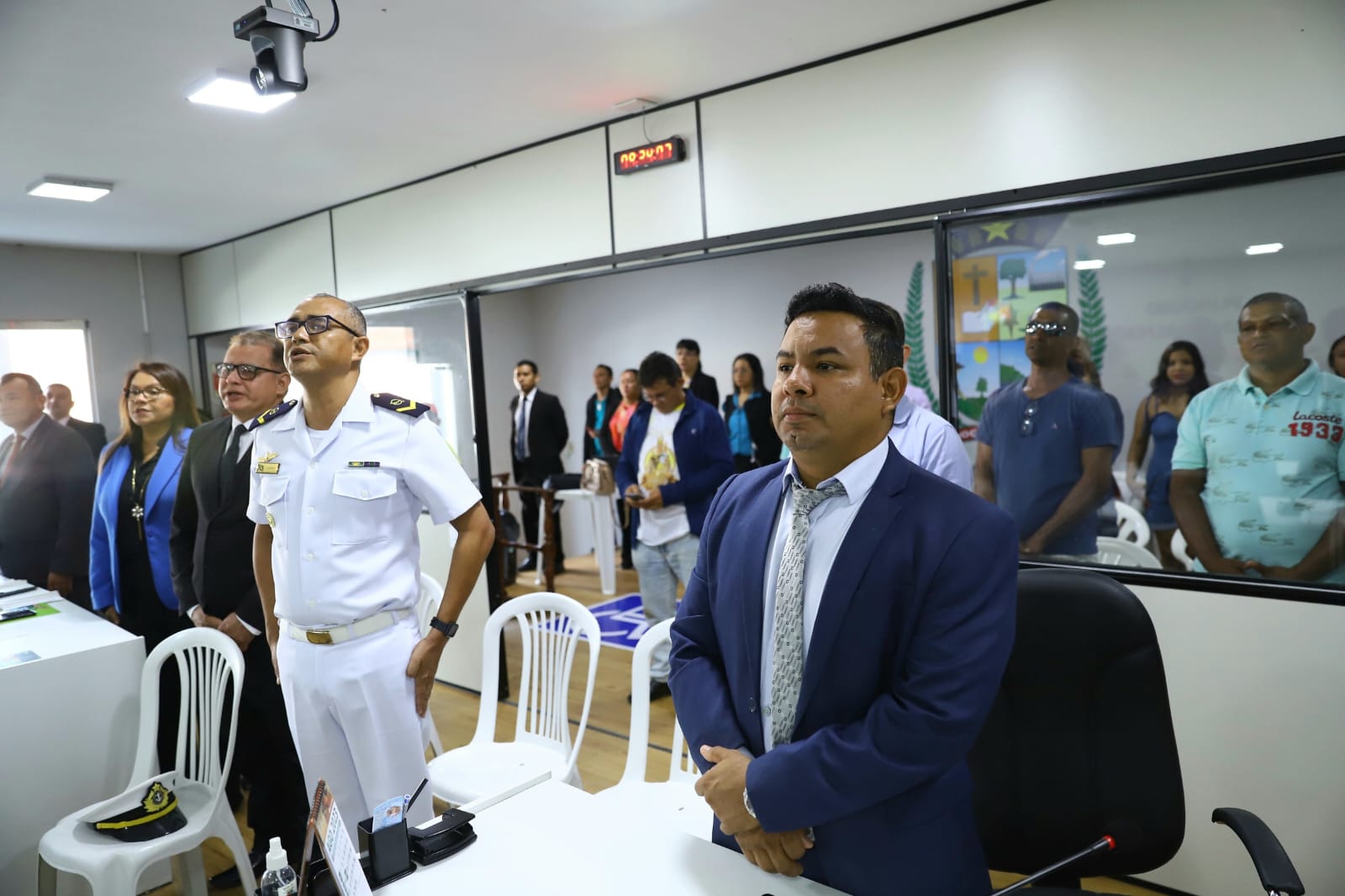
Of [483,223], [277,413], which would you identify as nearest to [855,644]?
[277,413]

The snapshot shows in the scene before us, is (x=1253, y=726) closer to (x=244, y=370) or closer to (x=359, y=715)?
(x=359, y=715)

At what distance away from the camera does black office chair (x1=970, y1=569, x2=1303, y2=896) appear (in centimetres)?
160

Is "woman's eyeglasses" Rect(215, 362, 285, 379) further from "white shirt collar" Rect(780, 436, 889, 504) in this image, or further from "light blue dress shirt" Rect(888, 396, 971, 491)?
"white shirt collar" Rect(780, 436, 889, 504)

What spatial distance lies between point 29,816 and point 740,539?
2.55 meters

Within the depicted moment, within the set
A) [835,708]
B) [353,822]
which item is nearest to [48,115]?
[353,822]

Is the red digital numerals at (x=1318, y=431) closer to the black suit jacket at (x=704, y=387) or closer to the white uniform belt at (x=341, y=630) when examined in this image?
the white uniform belt at (x=341, y=630)

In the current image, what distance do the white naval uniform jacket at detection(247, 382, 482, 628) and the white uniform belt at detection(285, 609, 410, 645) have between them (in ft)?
0.05

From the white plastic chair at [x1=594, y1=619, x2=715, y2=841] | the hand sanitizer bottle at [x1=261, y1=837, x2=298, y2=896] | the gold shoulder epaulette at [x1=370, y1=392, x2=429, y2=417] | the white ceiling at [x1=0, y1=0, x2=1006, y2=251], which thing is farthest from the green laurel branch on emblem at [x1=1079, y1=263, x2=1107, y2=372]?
the hand sanitizer bottle at [x1=261, y1=837, x2=298, y2=896]

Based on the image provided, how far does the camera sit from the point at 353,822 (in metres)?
2.30

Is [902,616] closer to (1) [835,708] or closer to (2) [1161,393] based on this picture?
(1) [835,708]

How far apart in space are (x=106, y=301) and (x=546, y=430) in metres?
3.35

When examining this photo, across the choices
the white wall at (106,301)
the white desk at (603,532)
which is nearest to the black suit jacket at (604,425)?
the white desk at (603,532)

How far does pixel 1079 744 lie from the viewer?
5.47 ft

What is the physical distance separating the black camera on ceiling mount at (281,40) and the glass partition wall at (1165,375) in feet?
6.55
